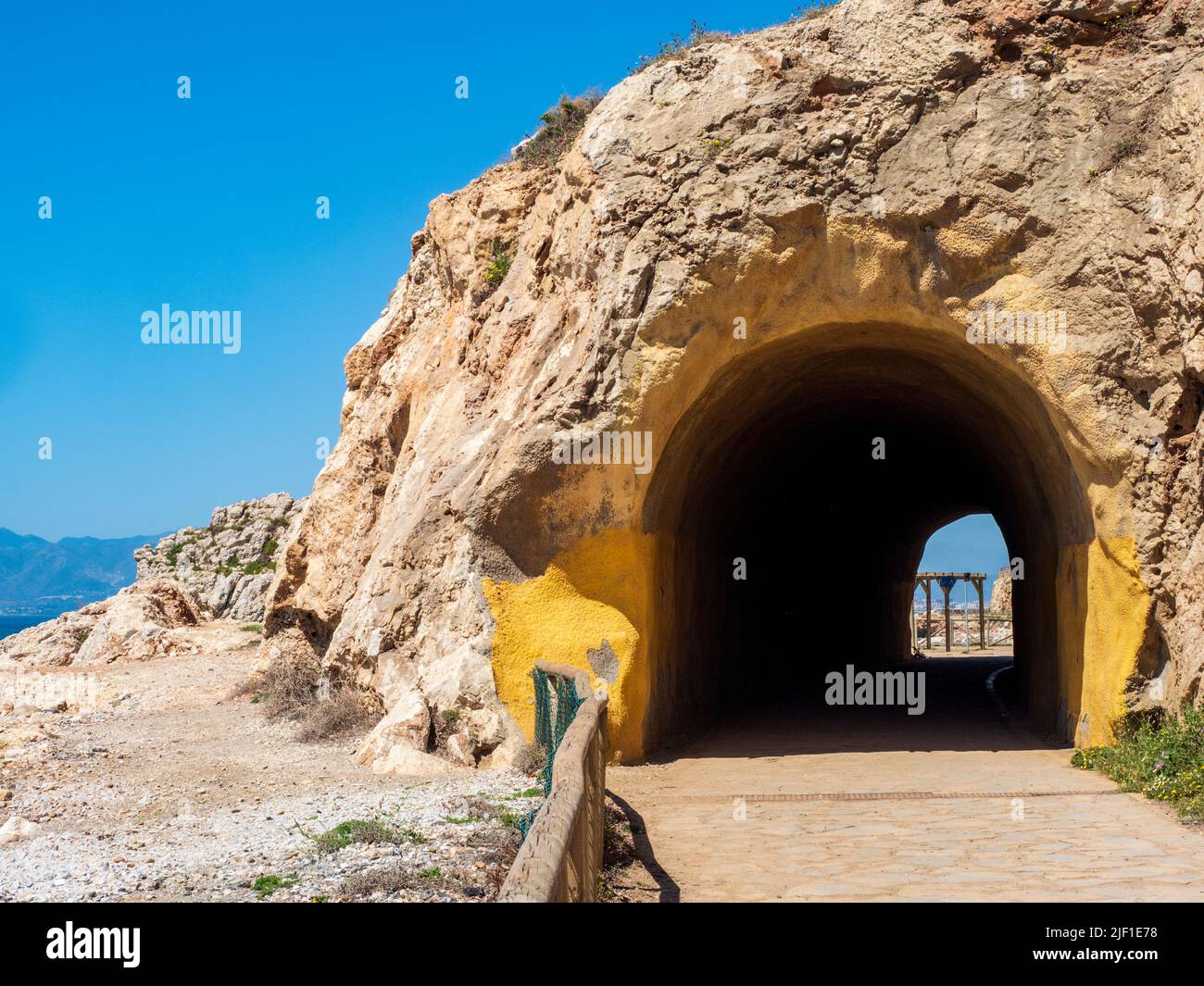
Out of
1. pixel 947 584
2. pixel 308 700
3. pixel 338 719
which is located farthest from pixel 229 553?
pixel 338 719

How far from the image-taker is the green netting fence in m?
9.34

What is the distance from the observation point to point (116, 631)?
23734 mm

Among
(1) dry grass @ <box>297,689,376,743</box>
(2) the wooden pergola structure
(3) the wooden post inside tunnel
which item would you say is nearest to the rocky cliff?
(1) dry grass @ <box>297,689,376,743</box>

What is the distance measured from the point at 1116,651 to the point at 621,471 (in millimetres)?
5242

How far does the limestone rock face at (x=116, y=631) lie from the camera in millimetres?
23250

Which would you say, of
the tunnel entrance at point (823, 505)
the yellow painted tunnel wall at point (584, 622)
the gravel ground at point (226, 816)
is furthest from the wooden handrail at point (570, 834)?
the tunnel entrance at point (823, 505)

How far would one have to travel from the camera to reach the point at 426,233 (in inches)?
702

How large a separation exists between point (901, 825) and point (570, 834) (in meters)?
4.57

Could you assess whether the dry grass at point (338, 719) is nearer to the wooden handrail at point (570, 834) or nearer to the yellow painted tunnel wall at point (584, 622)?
the yellow painted tunnel wall at point (584, 622)

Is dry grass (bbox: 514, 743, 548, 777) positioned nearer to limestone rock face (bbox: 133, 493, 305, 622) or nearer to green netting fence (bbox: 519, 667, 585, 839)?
green netting fence (bbox: 519, 667, 585, 839)

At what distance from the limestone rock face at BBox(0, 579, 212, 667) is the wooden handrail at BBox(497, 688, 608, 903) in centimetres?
1784

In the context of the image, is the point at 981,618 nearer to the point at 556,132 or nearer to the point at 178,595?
the point at 178,595
